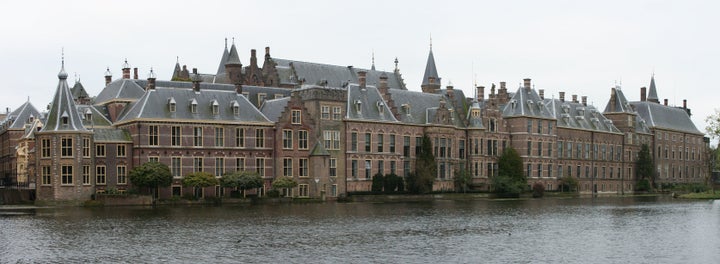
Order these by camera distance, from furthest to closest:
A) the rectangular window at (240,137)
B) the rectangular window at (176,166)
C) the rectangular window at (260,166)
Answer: the rectangular window at (260,166) < the rectangular window at (240,137) < the rectangular window at (176,166)

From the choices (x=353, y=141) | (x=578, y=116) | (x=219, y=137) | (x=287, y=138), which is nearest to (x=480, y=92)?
(x=578, y=116)

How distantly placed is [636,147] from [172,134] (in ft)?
239

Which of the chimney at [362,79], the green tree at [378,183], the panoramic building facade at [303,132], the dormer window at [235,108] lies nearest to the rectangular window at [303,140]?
the panoramic building facade at [303,132]

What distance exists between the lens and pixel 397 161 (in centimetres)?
9362

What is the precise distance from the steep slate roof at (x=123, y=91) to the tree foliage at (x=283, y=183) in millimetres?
14644

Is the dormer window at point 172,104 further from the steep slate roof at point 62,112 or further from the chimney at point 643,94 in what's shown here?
the chimney at point 643,94

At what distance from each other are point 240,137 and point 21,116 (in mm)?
29032

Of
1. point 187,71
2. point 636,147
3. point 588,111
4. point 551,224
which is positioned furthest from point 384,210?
point 636,147

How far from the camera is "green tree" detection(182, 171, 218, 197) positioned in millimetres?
76125

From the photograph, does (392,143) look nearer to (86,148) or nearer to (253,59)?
(253,59)

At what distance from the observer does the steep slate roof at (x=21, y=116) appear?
95.8 meters

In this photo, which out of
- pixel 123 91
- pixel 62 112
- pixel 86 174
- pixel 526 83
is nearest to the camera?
pixel 62 112

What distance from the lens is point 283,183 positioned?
8081cm

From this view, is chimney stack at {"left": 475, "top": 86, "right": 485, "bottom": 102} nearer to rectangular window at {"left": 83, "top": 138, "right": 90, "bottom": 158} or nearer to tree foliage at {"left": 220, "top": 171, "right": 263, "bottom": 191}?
tree foliage at {"left": 220, "top": 171, "right": 263, "bottom": 191}
